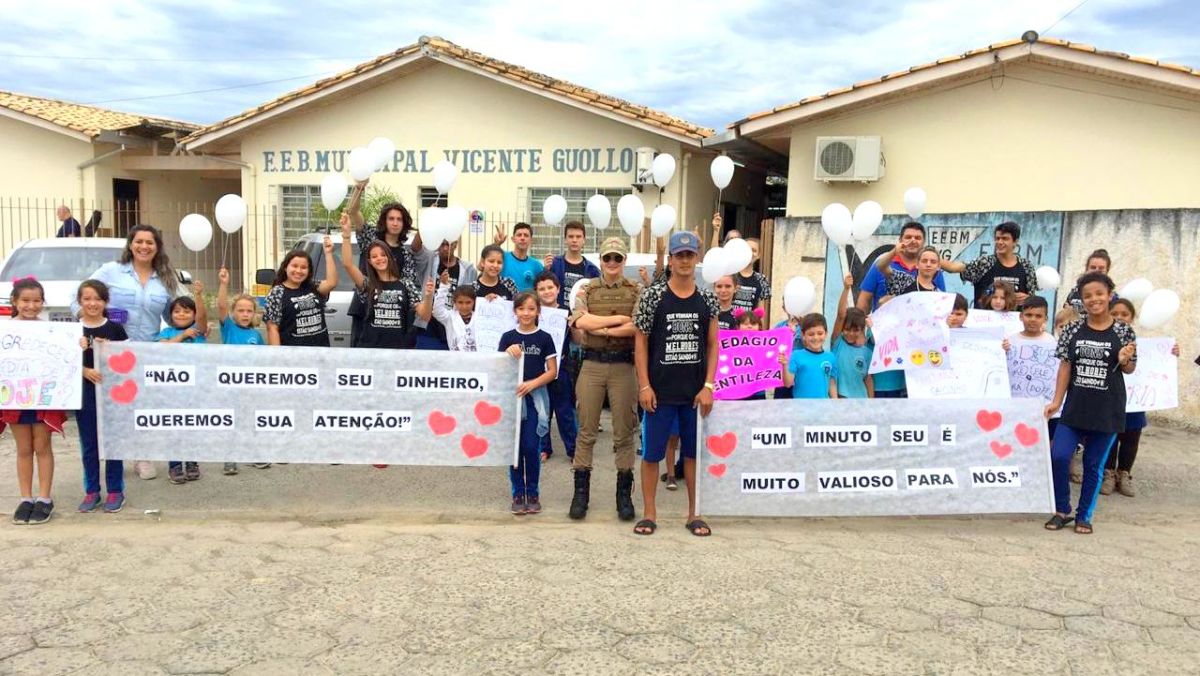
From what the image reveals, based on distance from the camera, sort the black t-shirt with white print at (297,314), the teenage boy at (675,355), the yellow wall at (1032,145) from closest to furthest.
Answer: the teenage boy at (675,355) → the black t-shirt with white print at (297,314) → the yellow wall at (1032,145)

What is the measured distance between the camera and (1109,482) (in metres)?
6.61

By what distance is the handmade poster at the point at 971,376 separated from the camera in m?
6.16

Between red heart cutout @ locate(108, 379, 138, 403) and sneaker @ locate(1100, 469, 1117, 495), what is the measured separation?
22.9 ft

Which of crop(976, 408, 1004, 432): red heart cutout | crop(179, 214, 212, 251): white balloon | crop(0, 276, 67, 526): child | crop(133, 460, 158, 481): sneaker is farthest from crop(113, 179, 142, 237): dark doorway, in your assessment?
crop(976, 408, 1004, 432): red heart cutout

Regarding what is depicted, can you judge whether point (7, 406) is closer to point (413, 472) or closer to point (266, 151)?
point (413, 472)

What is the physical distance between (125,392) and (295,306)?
1.24 m

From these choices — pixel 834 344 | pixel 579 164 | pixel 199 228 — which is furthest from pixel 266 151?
pixel 834 344

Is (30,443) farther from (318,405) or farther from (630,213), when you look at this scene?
(630,213)

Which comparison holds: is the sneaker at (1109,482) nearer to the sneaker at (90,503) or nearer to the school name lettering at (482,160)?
the sneaker at (90,503)

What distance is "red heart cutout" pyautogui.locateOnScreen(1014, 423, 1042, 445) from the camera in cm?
564

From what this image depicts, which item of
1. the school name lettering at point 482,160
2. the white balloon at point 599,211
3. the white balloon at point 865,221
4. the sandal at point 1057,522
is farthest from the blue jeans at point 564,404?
the school name lettering at point 482,160

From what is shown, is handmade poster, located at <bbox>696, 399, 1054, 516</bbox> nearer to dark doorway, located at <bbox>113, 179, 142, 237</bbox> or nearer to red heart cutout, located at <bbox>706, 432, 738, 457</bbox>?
red heart cutout, located at <bbox>706, 432, 738, 457</bbox>

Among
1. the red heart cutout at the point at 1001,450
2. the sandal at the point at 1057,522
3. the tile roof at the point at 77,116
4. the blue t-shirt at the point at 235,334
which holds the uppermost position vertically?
the tile roof at the point at 77,116

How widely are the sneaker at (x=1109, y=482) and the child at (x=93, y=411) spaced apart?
701 cm
